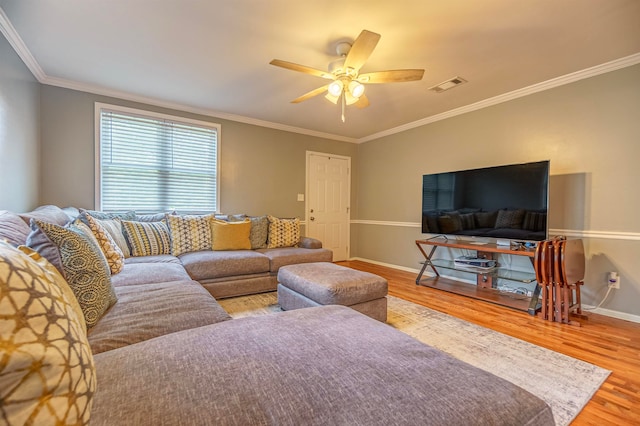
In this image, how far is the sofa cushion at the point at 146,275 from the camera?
1987 mm

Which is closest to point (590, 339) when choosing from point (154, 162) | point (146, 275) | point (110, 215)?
point (146, 275)

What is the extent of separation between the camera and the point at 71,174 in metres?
3.31

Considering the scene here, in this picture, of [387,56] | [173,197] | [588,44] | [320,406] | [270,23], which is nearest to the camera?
[320,406]

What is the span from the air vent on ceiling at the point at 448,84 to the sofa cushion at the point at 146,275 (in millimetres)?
3217

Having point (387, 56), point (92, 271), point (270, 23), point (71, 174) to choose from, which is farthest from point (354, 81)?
point (71, 174)

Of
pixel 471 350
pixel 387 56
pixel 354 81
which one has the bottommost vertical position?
pixel 471 350

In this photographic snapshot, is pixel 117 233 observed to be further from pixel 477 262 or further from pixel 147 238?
pixel 477 262

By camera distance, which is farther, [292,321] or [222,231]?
[222,231]

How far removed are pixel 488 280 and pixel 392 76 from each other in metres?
2.78

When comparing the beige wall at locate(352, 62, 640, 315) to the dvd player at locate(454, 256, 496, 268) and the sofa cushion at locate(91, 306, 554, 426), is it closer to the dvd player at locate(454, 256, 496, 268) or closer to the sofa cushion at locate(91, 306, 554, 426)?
the dvd player at locate(454, 256, 496, 268)

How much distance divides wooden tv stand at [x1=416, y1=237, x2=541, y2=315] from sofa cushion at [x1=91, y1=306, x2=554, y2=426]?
8.16ft

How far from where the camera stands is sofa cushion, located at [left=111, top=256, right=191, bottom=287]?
78.2 inches

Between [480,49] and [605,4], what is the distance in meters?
0.76

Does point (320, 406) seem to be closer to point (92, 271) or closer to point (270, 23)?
point (92, 271)
